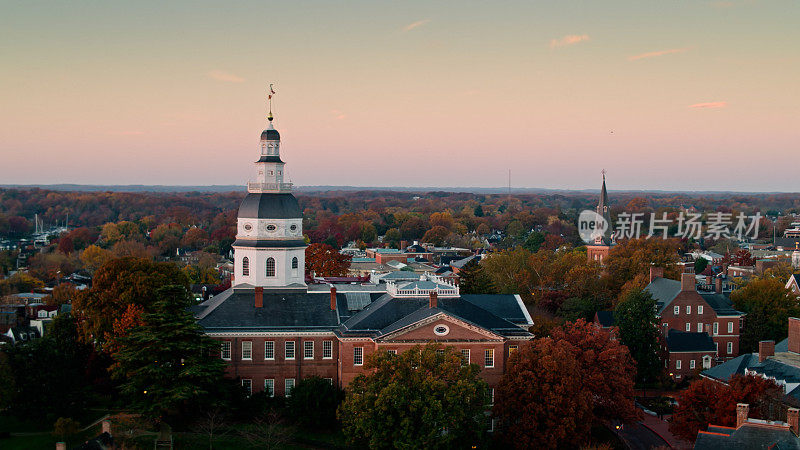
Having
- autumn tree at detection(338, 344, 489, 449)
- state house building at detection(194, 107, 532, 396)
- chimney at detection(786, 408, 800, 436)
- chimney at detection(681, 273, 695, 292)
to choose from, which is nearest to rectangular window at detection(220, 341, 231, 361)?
state house building at detection(194, 107, 532, 396)

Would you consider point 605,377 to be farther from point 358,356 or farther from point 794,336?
point 794,336

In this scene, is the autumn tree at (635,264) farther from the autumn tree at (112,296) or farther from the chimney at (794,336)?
the autumn tree at (112,296)

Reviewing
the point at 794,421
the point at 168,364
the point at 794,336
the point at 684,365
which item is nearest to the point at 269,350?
the point at 168,364

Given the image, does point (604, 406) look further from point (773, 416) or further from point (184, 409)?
point (184, 409)

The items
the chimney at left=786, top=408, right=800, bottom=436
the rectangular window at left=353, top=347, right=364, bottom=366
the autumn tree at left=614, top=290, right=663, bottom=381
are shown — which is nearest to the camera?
the chimney at left=786, top=408, right=800, bottom=436

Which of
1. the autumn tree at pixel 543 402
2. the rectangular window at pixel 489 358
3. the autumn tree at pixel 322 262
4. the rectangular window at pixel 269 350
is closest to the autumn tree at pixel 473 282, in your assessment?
the autumn tree at pixel 322 262

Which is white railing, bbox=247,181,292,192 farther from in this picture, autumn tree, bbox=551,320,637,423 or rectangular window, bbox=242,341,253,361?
autumn tree, bbox=551,320,637,423
